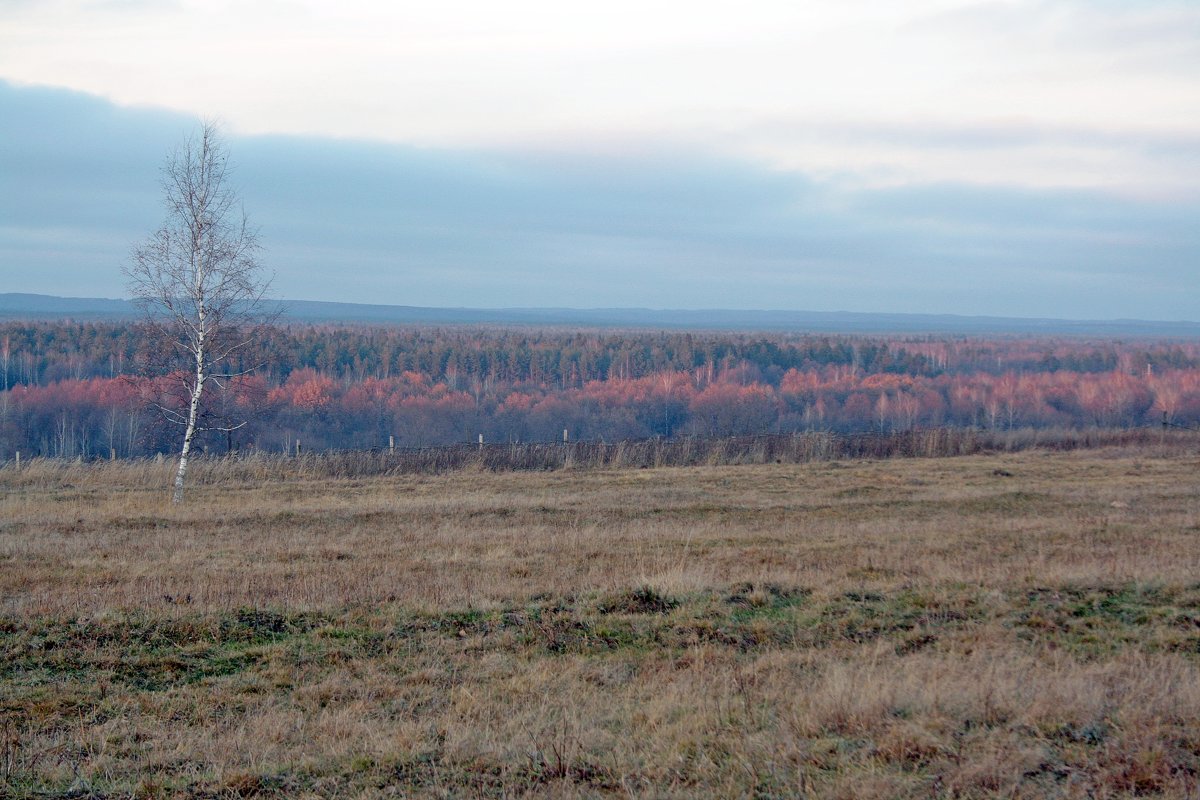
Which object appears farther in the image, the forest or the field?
the forest

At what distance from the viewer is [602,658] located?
7699 millimetres

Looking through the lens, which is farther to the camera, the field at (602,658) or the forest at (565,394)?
the forest at (565,394)

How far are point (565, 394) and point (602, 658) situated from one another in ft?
222

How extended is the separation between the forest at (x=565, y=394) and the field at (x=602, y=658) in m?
32.7

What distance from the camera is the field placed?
16.3 ft

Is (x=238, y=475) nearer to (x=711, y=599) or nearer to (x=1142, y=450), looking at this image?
(x=711, y=599)

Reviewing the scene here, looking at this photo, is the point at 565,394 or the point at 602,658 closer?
the point at 602,658

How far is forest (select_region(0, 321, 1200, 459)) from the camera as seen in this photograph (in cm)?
5856

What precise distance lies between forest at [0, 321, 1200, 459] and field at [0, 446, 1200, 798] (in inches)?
1287

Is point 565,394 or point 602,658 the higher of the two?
point 602,658

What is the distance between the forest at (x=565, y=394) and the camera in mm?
58562

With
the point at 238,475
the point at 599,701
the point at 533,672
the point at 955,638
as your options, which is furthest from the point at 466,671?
the point at 238,475

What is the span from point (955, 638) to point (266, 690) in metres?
5.32

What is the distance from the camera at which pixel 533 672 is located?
7.20 meters
